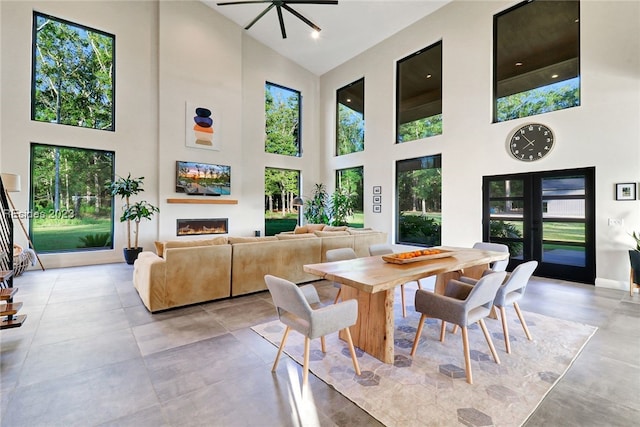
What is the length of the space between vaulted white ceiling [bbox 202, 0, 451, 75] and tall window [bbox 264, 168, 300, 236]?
11.8ft

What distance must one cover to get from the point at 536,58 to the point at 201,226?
26.5ft

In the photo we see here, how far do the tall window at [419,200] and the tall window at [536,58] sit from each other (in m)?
1.71

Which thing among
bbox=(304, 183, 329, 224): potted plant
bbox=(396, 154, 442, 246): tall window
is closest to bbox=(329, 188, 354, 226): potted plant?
bbox=(304, 183, 329, 224): potted plant

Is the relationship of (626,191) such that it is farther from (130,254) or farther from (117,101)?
(117,101)

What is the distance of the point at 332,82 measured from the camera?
938 centimetres

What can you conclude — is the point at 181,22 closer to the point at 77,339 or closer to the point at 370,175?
the point at 370,175

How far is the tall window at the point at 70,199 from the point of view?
18.9ft

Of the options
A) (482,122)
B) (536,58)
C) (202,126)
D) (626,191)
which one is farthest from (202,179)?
(626,191)

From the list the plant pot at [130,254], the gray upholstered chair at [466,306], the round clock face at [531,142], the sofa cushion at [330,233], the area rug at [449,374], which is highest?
the round clock face at [531,142]

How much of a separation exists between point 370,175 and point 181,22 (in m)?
6.10

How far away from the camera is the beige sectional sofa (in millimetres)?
3383

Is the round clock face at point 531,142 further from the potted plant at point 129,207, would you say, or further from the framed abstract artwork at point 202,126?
the potted plant at point 129,207

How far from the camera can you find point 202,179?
7.38m

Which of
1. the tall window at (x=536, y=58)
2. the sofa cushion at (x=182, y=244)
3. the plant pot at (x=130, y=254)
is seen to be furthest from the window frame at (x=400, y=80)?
the plant pot at (x=130, y=254)
